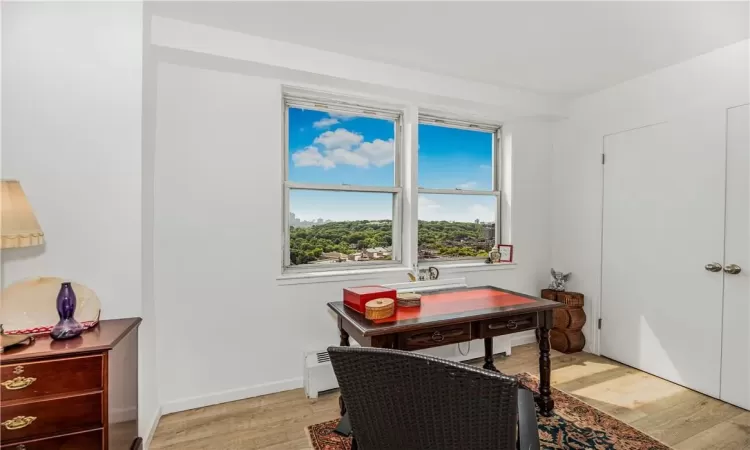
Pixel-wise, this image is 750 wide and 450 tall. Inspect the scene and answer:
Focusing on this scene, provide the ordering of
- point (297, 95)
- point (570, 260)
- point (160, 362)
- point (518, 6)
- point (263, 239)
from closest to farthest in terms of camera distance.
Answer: point (518, 6) < point (160, 362) < point (263, 239) < point (297, 95) < point (570, 260)

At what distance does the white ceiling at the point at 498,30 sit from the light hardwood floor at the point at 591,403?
8.50 feet

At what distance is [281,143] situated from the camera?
8.58ft

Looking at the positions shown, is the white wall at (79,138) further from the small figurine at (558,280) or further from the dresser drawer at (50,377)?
the small figurine at (558,280)

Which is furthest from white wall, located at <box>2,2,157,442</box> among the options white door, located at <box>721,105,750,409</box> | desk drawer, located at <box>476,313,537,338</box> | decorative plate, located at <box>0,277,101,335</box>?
white door, located at <box>721,105,750,409</box>

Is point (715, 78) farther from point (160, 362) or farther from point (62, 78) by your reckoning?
point (160, 362)

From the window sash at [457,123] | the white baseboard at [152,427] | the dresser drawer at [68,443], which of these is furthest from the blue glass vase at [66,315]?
the window sash at [457,123]

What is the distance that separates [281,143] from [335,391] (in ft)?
6.48

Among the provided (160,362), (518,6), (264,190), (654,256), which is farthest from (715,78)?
(160,362)

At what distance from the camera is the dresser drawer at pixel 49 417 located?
4.31 feet

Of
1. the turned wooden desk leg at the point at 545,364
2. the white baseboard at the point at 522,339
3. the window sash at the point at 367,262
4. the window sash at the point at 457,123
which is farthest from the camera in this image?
the white baseboard at the point at 522,339

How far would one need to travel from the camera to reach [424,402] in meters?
0.99

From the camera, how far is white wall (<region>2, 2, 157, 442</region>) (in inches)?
64.1

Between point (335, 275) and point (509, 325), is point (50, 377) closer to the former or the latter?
point (335, 275)

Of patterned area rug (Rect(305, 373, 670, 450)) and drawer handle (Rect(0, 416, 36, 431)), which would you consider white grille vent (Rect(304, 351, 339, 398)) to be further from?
drawer handle (Rect(0, 416, 36, 431))
